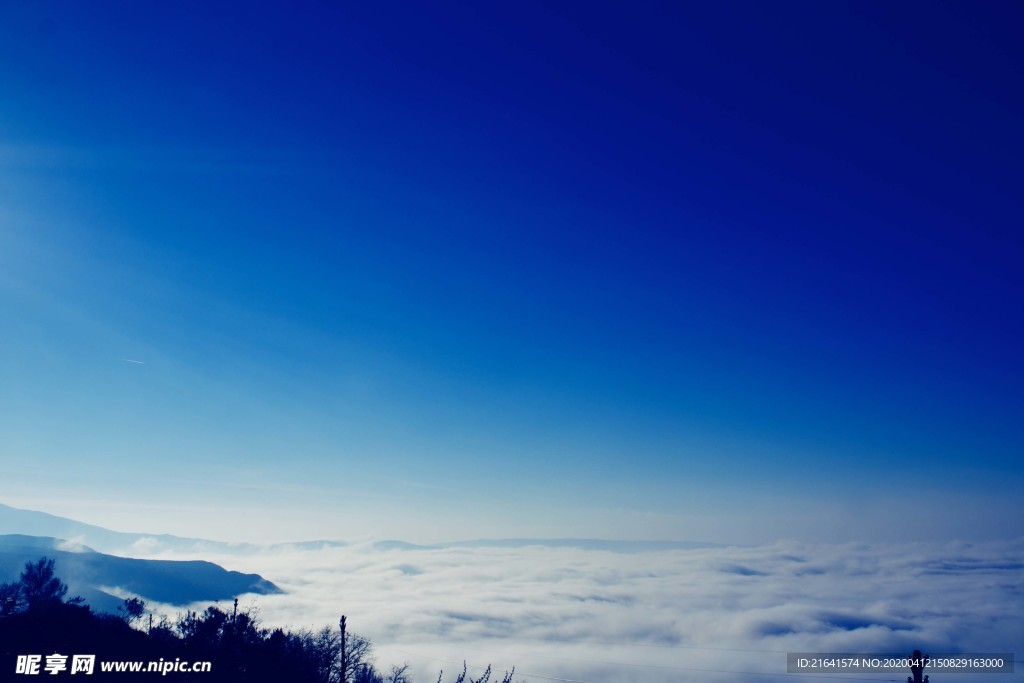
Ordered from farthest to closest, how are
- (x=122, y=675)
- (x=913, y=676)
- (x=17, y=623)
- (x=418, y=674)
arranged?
→ 1. (x=418, y=674)
2. (x=17, y=623)
3. (x=122, y=675)
4. (x=913, y=676)

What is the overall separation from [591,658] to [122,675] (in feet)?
640

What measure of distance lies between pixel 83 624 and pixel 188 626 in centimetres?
1244

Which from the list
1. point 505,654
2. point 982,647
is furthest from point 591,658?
point 982,647

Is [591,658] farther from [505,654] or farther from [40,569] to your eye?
[40,569]

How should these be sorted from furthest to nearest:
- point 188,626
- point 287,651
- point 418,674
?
1. point 418,674
2. point 188,626
3. point 287,651

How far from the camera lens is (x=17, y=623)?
40750 mm

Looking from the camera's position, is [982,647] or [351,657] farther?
[982,647]

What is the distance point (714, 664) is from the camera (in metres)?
198

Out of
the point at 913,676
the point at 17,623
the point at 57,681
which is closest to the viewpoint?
the point at 913,676

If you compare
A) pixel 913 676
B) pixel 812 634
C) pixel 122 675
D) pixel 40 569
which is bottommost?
pixel 812 634

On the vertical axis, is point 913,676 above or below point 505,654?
above

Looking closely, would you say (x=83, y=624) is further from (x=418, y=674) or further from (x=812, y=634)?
(x=812, y=634)

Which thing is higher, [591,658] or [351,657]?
[351,657]

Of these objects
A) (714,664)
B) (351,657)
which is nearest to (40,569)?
A: (351,657)
